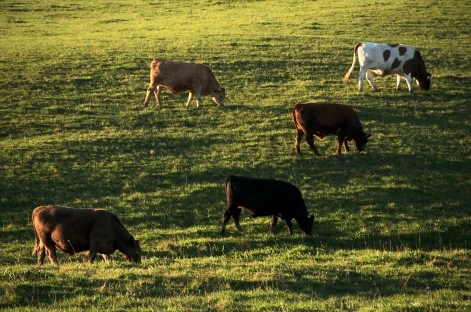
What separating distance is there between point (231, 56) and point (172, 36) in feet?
26.2

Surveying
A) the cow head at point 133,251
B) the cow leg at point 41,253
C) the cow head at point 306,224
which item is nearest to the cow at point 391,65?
the cow head at point 306,224

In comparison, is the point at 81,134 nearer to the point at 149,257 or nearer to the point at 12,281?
the point at 149,257

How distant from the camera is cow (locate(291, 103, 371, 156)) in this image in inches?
921

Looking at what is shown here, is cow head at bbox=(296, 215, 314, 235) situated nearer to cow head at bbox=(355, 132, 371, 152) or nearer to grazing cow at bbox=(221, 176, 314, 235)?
grazing cow at bbox=(221, 176, 314, 235)

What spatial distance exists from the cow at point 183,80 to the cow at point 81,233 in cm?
1280

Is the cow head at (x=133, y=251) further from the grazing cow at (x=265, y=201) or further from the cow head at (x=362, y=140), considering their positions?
the cow head at (x=362, y=140)

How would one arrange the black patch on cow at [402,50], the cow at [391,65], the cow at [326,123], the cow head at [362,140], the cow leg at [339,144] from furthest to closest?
the black patch on cow at [402,50]
the cow at [391,65]
the cow head at [362,140]
the cow leg at [339,144]
the cow at [326,123]

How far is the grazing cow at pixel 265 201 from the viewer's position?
18.2 meters

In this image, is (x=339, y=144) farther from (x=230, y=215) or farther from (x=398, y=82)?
(x=398, y=82)

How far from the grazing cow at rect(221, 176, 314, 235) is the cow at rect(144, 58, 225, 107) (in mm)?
10505

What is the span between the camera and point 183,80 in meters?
28.1

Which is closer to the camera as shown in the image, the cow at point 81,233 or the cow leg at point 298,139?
the cow at point 81,233

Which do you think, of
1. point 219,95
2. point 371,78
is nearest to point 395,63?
point 371,78

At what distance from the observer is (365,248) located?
57.6 feet
